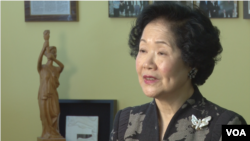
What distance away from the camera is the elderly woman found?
1177mm

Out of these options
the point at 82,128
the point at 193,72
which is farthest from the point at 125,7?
the point at 193,72

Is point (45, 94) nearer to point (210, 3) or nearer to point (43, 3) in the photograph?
point (43, 3)

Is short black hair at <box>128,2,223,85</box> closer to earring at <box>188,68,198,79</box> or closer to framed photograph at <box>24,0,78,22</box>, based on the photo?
earring at <box>188,68,198,79</box>

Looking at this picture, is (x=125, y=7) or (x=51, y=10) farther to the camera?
(x=51, y=10)

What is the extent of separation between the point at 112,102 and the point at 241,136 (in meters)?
1.50

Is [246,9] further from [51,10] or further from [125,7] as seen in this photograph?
[51,10]

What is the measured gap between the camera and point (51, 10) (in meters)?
2.71

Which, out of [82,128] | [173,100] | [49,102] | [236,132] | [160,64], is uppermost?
[160,64]

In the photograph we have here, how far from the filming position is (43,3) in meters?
2.75

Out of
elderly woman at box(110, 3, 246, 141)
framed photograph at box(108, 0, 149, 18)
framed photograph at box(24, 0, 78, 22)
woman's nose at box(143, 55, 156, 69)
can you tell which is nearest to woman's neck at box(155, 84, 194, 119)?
elderly woman at box(110, 3, 246, 141)

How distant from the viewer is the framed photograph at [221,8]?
2512mm

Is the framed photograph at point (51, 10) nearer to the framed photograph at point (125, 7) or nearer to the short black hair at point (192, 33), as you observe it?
the framed photograph at point (125, 7)

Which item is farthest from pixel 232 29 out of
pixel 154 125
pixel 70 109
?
pixel 154 125

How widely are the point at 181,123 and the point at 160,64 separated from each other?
217 mm
